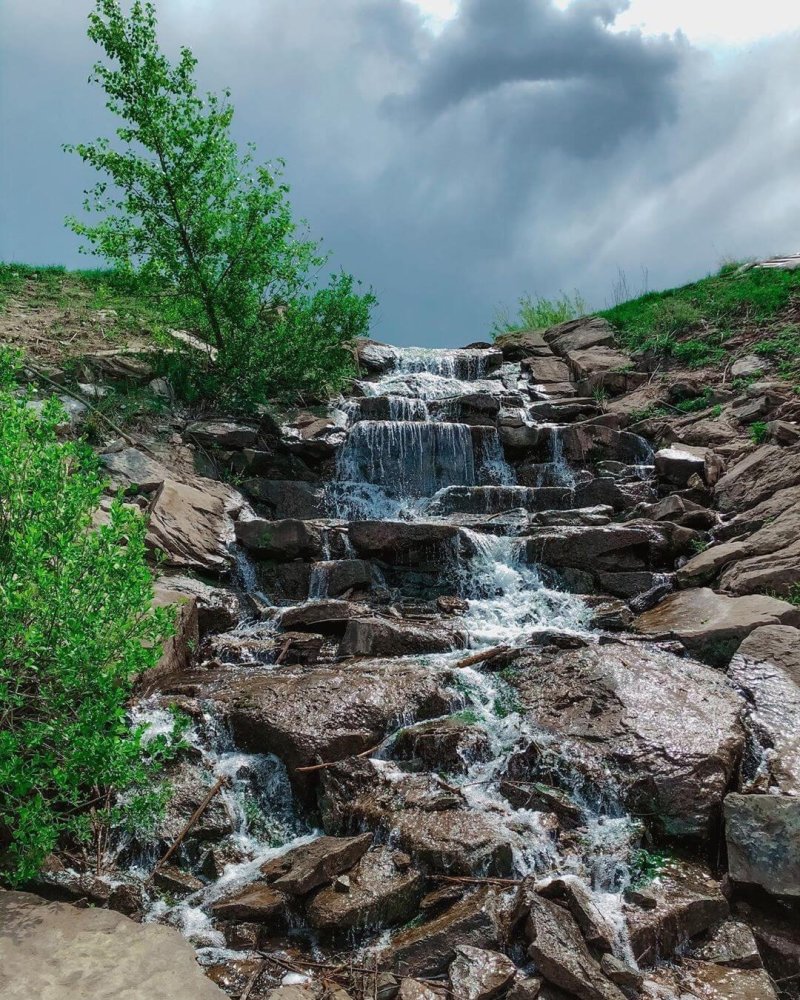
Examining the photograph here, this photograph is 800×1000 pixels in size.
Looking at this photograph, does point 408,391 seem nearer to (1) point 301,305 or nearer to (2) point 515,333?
(1) point 301,305

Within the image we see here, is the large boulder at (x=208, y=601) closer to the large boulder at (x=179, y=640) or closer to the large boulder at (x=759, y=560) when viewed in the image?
the large boulder at (x=179, y=640)

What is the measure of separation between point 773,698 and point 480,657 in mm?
2730

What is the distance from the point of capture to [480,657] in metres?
7.26

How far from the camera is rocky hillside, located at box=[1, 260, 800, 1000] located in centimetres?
405

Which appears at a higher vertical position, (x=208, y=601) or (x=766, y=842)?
(x=208, y=601)

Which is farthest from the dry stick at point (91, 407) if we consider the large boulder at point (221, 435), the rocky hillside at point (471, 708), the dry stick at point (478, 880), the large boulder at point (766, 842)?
the large boulder at point (766, 842)

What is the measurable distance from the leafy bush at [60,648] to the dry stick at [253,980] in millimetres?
1210

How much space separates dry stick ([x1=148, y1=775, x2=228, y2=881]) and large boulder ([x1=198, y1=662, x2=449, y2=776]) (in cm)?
54

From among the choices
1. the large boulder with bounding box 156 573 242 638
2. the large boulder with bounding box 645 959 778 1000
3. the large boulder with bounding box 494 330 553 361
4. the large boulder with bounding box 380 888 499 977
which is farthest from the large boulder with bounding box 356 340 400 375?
the large boulder with bounding box 645 959 778 1000

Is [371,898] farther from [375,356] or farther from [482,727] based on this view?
[375,356]

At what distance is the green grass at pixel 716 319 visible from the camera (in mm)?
15570

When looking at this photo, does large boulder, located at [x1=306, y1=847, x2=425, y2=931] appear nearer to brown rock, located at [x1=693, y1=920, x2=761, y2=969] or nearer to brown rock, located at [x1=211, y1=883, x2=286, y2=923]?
brown rock, located at [x1=211, y1=883, x2=286, y2=923]

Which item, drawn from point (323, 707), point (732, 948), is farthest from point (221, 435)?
point (732, 948)

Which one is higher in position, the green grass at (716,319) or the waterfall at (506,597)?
the green grass at (716,319)
